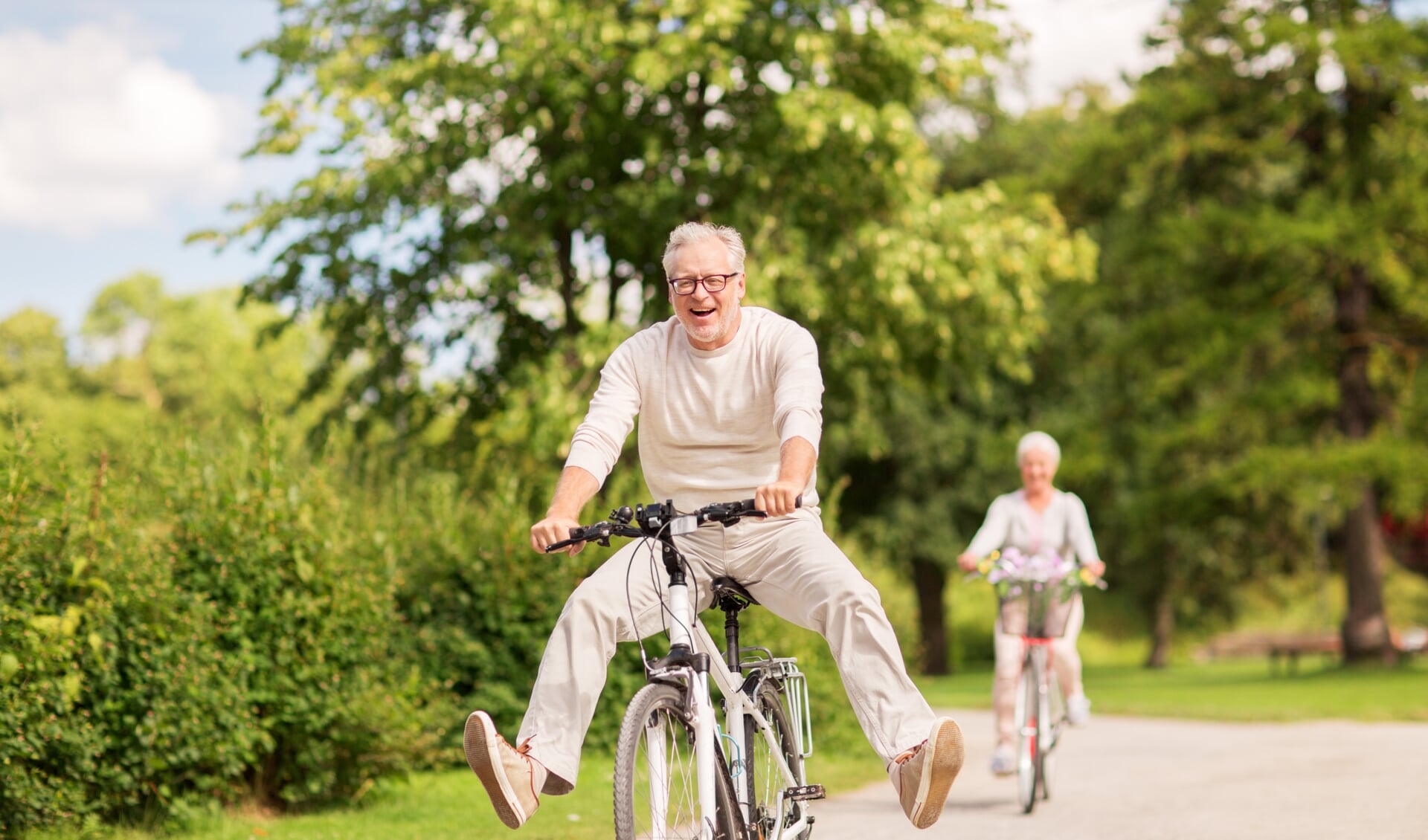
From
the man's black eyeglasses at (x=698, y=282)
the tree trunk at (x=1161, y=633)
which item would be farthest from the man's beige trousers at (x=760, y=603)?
the tree trunk at (x=1161, y=633)

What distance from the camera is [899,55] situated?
15.9m

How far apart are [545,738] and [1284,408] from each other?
22.9 m

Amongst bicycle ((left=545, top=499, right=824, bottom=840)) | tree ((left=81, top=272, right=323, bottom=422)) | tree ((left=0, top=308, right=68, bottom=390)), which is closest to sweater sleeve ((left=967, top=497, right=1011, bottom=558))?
bicycle ((left=545, top=499, right=824, bottom=840))

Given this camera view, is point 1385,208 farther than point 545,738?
Yes

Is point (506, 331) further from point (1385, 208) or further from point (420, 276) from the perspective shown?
point (1385, 208)

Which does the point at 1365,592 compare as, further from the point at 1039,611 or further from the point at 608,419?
the point at 608,419

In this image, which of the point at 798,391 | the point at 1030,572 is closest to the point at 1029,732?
the point at 1030,572

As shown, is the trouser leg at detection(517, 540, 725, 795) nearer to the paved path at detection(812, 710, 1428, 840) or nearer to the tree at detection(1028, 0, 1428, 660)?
the paved path at detection(812, 710, 1428, 840)

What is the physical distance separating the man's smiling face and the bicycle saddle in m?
0.75

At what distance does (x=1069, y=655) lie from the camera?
898 centimetres

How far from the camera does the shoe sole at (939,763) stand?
434cm

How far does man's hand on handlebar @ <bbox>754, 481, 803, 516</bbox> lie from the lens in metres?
4.09

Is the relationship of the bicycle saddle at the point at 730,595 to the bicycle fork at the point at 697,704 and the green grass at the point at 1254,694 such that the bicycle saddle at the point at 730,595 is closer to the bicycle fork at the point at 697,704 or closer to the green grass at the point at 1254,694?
the bicycle fork at the point at 697,704

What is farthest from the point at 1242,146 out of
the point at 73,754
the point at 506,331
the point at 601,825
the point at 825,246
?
the point at 73,754
